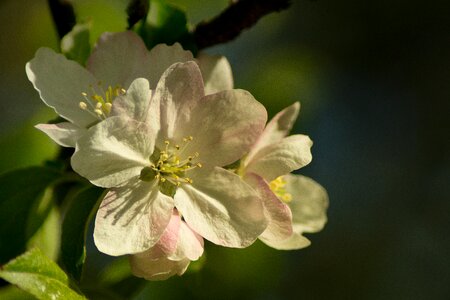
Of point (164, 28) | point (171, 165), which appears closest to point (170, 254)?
point (171, 165)

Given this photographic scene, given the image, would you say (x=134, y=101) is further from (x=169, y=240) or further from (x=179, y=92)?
(x=169, y=240)

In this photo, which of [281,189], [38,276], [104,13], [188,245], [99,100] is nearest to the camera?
[38,276]

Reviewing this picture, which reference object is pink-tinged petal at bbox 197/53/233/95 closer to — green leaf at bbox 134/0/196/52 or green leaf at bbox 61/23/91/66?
green leaf at bbox 134/0/196/52

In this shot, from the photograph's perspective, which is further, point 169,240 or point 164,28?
point 164,28

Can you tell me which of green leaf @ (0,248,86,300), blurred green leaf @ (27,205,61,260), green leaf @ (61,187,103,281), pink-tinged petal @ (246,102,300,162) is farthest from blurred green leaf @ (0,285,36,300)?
pink-tinged petal @ (246,102,300,162)

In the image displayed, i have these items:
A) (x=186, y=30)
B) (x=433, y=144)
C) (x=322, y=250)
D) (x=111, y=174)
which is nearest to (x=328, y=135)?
(x=322, y=250)

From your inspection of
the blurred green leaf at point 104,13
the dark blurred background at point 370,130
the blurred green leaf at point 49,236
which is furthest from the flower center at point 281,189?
the dark blurred background at point 370,130

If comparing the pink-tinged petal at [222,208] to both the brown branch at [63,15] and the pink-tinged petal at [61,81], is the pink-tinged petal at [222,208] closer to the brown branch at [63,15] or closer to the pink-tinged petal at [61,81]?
the pink-tinged petal at [61,81]
